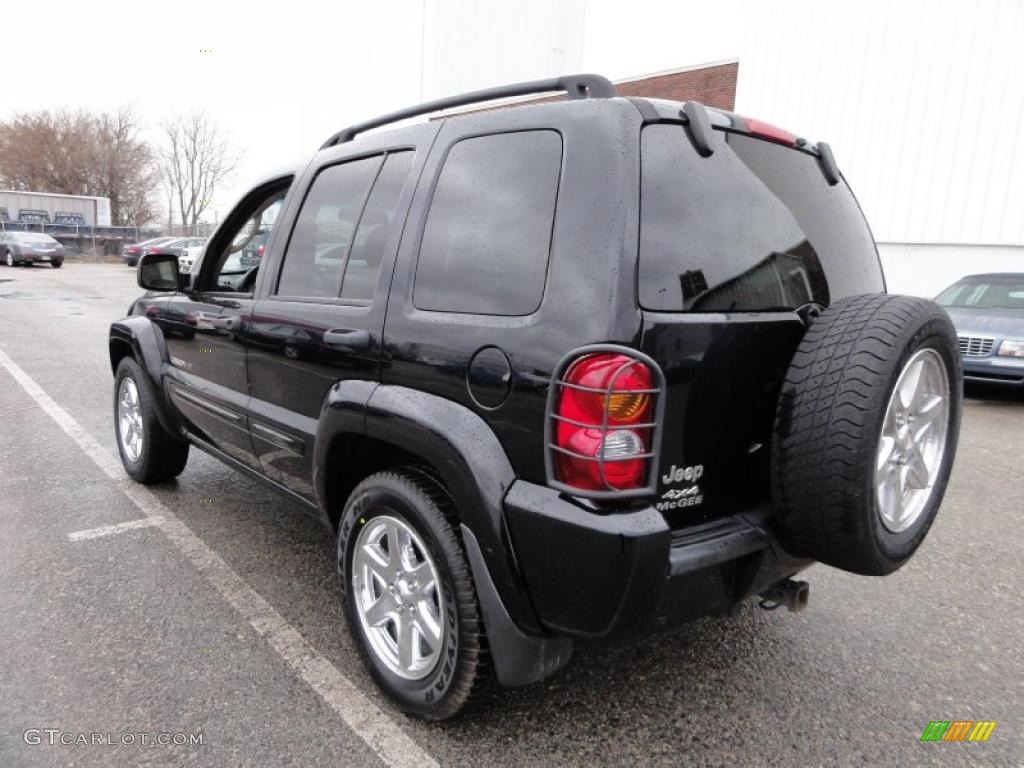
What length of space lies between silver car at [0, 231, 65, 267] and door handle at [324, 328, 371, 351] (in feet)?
103

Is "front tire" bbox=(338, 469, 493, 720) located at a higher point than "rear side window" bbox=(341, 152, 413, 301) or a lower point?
lower

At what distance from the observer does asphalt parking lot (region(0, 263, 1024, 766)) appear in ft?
7.15

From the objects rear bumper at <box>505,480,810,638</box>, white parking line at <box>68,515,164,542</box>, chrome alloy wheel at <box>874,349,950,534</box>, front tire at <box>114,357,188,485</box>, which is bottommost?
white parking line at <box>68,515,164,542</box>

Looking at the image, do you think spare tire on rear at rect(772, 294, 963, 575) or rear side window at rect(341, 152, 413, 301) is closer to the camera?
spare tire on rear at rect(772, 294, 963, 575)

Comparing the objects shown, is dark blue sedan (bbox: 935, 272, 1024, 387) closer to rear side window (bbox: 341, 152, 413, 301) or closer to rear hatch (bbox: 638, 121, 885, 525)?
rear hatch (bbox: 638, 121, 885, 525)

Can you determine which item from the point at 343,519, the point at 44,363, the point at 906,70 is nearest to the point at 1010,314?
the point at 906,70

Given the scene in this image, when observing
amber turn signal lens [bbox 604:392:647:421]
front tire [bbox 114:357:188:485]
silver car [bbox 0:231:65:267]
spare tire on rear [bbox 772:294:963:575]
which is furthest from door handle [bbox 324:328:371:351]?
silver car [bbox 0:231:65:267]

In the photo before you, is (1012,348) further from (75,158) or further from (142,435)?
(75,158)

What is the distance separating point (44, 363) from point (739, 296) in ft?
29.7

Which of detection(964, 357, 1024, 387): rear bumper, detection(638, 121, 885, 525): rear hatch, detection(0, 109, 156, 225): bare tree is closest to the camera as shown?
detection(638, 121, 885, 525): rear hatch

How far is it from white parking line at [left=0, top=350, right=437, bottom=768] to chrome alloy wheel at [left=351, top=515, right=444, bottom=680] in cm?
17

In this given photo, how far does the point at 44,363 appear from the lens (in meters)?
8.52

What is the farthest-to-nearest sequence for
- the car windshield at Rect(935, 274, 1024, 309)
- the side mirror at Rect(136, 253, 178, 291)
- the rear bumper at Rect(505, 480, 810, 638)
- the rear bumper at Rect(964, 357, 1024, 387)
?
the car windshield at Rect(935, 274, 1024, 309), the rear bumper at Rect(964, 357, 1024, 387), the side mirror at Rect(136, 253, 178, 291), the rear bumper at Rect(505, 480, 810, 638)

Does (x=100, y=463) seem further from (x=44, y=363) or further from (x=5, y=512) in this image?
(x=44, y=363)
